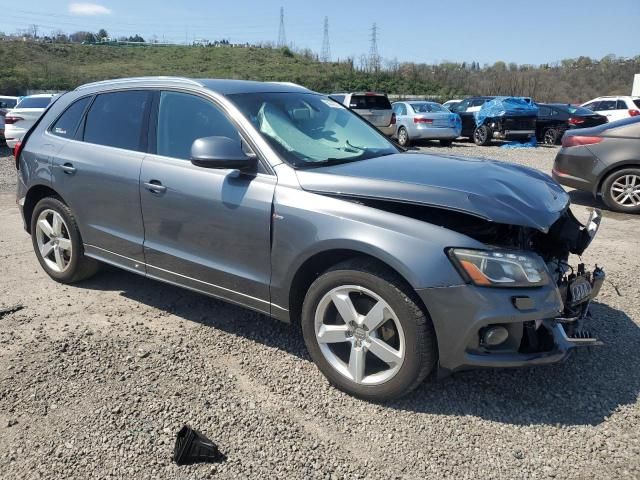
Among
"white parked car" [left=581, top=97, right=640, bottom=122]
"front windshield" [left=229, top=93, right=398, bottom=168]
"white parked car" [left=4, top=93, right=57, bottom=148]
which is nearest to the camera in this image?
"front windshield" [left=229, top=93, right=398, bottom=168]

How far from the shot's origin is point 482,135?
1886 centimetres

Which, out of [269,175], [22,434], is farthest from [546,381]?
[22,434]

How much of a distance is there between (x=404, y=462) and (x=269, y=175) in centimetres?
175

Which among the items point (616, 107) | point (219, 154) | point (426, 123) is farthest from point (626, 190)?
point (616, 107)

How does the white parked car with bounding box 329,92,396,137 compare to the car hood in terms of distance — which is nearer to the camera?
the car hood

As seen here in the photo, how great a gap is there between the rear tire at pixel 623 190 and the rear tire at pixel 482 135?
11.3 metres

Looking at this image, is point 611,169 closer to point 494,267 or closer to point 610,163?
point 610,163

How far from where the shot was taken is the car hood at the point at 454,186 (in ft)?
9.25

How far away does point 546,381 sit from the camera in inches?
127

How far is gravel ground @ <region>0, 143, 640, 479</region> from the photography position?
8.38ft

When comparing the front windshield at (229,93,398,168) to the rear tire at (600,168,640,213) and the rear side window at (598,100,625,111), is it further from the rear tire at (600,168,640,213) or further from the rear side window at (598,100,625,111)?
the rear side window at (598,100,625,111)

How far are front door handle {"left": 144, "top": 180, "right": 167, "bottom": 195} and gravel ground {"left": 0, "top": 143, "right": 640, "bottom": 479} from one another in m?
1.01

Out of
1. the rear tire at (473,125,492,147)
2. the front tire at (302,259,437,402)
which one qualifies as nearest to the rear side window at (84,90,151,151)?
the front tire at (302,259,437,402)

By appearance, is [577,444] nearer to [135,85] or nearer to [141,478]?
[141,478]
